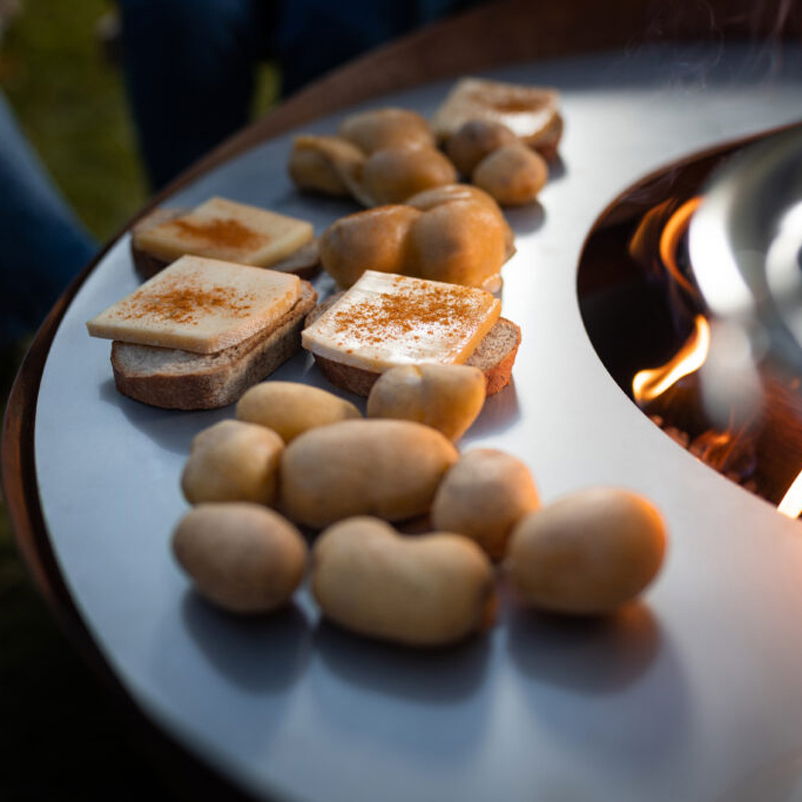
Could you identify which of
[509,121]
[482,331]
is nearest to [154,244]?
[482,331]

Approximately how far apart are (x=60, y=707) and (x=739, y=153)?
3.07ft

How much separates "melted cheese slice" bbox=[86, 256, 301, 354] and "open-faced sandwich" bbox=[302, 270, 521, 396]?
0.04m

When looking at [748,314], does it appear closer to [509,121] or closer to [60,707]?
[509,121]

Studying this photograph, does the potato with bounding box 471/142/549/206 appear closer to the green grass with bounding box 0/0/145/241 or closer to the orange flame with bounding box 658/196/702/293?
the orange flame with bounding box 658/196/702/293

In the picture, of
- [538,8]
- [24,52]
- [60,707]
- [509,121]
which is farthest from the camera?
[24,52]

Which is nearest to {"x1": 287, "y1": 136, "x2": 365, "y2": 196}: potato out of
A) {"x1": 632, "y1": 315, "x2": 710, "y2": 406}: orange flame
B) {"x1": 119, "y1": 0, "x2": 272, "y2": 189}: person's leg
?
{"x1": 632, "y1": 315, "x2": 710, "y2": 406}: orange flame

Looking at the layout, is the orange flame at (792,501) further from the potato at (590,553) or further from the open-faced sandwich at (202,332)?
the open-faced sandwich at (202,332)

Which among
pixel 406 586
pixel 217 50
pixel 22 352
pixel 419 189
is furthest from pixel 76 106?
pixel 406 586

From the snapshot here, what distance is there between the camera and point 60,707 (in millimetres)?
1099

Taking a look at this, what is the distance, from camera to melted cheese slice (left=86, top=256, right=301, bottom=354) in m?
0.66

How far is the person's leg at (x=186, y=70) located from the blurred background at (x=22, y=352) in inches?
17.3

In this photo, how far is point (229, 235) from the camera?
2.60 ft

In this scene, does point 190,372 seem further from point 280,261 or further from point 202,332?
point 280,261

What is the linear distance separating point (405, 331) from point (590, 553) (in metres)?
0.24
